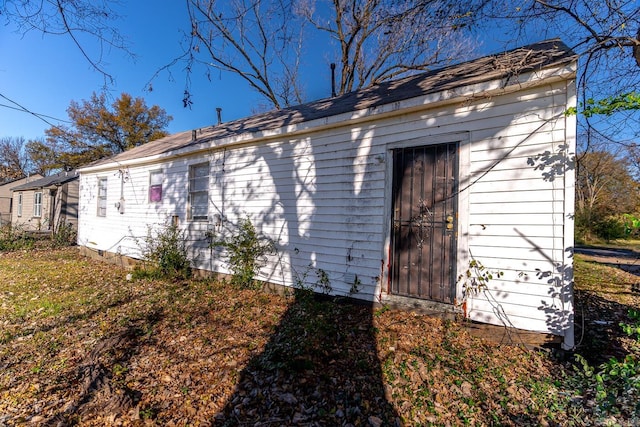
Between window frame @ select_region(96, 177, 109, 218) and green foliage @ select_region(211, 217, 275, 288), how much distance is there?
23.9 ft

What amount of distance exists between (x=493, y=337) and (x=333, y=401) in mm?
2241

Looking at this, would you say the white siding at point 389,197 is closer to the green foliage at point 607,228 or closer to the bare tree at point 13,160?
the green foliage at point 607,228

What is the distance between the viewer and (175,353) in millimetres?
3635

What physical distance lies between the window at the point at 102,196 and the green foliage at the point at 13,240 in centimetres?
437

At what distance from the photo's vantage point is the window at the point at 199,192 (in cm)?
745

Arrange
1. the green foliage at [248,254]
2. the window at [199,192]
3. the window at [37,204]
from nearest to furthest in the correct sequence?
1. the green foliage at [248,254]
2. the window at [199,192]
3. the window at [37,204]

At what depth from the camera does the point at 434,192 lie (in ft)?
14.0

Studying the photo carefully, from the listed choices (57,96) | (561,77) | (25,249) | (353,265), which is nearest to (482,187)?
(561,77)

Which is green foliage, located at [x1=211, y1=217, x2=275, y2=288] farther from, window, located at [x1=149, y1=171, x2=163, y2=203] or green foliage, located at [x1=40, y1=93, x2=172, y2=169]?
green foliage, located at [x1=40, y1=93, x2=172, y2=169]

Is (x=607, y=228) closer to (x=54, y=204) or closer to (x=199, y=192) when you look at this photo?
(x=199, y=192)

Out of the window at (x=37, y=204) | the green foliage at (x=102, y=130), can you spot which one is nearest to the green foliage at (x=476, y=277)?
the window at (x=37, y=204)

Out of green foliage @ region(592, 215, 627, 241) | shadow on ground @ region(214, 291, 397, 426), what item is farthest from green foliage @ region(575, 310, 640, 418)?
green foliage @ region(592, 215, 627, 241)

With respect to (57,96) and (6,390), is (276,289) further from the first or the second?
(57,96)

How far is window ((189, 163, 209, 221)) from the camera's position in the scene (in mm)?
7453
